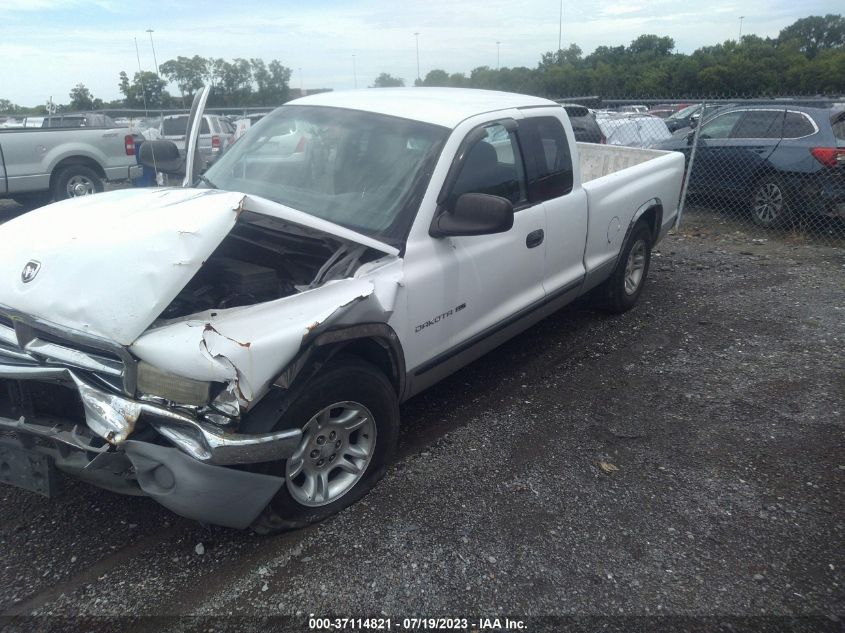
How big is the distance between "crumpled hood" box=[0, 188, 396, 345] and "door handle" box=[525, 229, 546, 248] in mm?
1472

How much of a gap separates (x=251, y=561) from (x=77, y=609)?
69 cm

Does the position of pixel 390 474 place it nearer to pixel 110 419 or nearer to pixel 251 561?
pixel 251 561

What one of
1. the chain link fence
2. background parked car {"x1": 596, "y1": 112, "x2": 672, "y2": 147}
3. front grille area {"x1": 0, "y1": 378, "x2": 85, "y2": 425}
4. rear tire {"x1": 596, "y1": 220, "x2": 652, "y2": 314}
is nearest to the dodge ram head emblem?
front grille area {"x1": 0, "y1": 378, "x2": 85, "y2": 425}

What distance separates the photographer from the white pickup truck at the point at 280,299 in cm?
259

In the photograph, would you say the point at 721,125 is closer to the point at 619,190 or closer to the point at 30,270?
the point at 619,190

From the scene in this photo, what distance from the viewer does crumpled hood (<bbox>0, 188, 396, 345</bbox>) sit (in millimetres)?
2623

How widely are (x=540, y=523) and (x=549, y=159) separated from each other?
2.46 m

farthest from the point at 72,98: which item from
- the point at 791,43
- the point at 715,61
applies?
the point at 791,43

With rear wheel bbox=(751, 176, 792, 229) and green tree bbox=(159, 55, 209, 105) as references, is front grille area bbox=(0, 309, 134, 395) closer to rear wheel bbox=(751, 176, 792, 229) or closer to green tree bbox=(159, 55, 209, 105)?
rear wheel bbox=(751, 176, 792, 229)

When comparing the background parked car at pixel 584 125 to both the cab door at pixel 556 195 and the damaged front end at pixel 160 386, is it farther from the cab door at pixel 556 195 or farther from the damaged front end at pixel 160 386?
the damaged front end at pixel 160 386

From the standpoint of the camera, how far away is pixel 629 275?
20.1ft

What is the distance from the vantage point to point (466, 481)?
360 centimetres

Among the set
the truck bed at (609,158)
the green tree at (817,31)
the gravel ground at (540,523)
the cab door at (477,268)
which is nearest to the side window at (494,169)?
the cab door at (477,268)

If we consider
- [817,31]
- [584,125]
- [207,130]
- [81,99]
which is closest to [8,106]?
[81,99]
